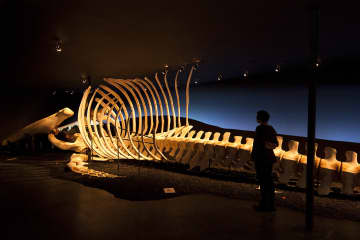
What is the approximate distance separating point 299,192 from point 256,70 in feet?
16.4

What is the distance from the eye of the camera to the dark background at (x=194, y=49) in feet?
16.8

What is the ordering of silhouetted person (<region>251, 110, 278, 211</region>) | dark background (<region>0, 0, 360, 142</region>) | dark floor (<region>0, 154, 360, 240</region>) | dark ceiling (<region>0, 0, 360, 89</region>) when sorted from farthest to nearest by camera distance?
1. dark background (<region>0, 0, 360, 142</region>)
2. dark ceiling (<region>0, 0, 360, 89</region>)
3. silhouetted person (<region>251, 110, 278, 211</region>)
4. dark floor (<region>0, 154, 360, 240</region>)

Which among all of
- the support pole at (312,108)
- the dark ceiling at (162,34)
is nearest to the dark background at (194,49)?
the dark ceiling at (162,34)

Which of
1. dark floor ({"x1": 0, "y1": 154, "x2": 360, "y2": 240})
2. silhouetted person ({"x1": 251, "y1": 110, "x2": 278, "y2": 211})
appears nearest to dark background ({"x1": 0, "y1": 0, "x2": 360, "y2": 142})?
silhouetted person ({"x1": 251, "y1": 110, "x2": 278, "y2": 211})

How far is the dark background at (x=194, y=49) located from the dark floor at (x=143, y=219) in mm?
3037

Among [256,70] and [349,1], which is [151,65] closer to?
[256,70]

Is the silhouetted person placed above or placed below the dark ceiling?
below

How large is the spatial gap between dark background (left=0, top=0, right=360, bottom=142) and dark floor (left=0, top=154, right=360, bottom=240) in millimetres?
Result: 3037

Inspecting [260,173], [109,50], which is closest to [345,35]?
[260,173]

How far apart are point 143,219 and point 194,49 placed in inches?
187

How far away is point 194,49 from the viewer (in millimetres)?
7410

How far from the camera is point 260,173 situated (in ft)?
13.8

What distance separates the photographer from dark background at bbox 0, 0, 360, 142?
202 inches

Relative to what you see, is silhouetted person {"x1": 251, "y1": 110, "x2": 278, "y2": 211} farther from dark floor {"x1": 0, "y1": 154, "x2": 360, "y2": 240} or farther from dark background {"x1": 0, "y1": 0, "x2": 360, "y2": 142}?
dark background {"x1": 0, "y1": 0, "x2": 360, "y2": 142}
